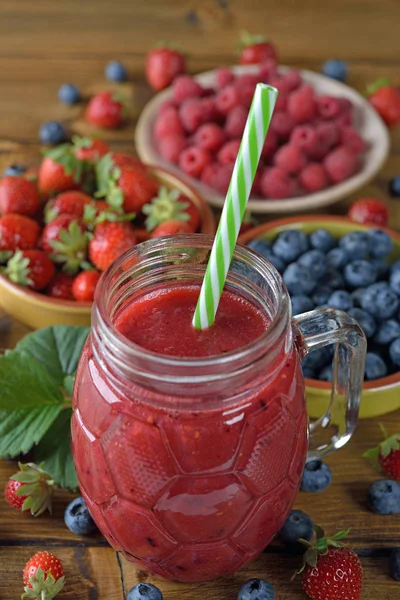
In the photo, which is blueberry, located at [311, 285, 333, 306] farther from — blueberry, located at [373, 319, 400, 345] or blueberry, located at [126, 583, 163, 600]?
blueberry, located at [126, 583, 163, 600]

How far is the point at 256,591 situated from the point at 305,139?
993 mm

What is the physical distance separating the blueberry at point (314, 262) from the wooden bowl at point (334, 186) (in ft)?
0.79

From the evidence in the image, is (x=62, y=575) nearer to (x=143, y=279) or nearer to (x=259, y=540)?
(x=259, y=540)

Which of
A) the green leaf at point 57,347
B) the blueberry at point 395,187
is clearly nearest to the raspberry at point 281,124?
the blueberry at point 395,187

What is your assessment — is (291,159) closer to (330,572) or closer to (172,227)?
(172,227)

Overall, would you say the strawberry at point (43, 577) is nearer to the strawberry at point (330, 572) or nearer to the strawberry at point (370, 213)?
the strawberry at point (330, 572)

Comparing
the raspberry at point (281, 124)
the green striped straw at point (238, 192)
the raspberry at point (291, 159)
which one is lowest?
the raspberry at point (291, 159)

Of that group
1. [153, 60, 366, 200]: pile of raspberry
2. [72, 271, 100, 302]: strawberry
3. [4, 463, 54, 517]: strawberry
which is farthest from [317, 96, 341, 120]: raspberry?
[4, 463, 54, 517]: strawberry

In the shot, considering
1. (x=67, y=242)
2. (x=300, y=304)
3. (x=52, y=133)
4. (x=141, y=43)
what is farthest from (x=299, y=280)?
(x=141, y=43)

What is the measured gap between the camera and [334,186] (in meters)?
1.67

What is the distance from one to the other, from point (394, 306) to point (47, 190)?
27.2 inches

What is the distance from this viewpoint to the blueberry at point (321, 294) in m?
1.36

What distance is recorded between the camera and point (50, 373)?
3.99ft

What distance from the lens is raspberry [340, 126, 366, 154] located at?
1711mm
